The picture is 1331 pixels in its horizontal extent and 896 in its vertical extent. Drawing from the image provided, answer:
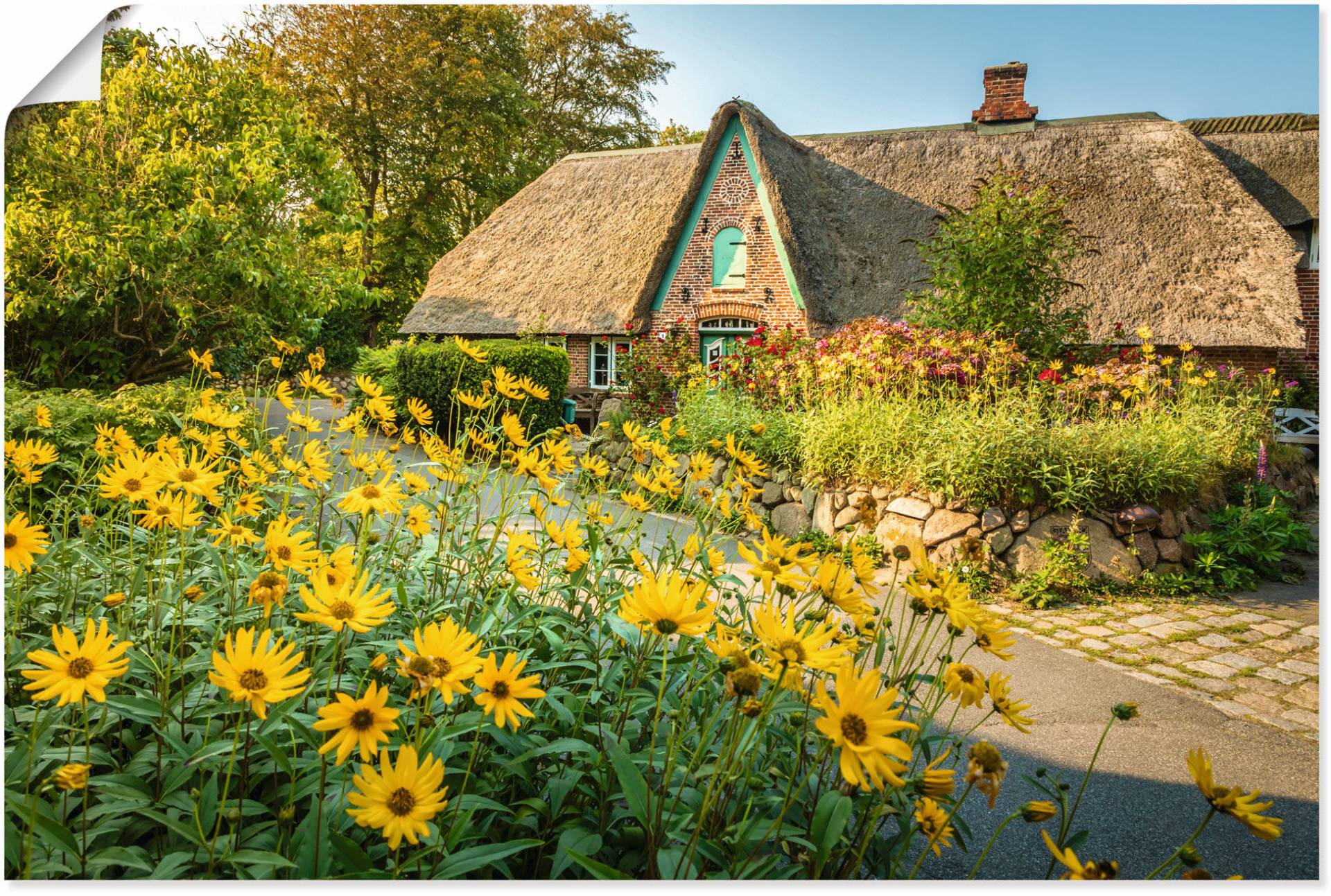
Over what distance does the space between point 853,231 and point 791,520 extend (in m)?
7.24

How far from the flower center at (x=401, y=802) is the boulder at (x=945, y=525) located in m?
4.35

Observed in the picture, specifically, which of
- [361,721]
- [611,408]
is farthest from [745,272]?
[361,721]

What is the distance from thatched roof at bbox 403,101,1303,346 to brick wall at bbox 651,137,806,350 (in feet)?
0.94

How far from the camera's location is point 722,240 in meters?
11.2

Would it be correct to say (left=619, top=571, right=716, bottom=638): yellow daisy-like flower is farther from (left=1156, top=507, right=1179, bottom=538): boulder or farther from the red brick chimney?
the red brick chimney

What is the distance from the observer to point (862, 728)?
855mm

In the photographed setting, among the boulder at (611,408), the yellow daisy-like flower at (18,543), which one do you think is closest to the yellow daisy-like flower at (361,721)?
the yellow daisy-like flower at (18,543)

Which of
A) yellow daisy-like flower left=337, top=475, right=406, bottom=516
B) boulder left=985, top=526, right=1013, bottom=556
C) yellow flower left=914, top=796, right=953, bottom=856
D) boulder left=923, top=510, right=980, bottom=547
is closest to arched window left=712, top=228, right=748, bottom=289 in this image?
boulder left=923, top=510, right=980, bottom=547

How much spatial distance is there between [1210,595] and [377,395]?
4595 millimetres

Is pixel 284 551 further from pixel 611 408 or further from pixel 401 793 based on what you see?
pixel 611 408

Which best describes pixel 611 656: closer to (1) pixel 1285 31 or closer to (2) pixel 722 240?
(1) pixel 1285 31

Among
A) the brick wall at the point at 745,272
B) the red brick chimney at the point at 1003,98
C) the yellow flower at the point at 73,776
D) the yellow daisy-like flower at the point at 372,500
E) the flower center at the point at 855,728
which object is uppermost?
the red brick chimney at the point at 1003,98

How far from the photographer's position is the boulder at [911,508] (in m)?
4.88

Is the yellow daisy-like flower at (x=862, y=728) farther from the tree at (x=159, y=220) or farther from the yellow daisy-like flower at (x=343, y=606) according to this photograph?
the tree at (x=159, y=220)
